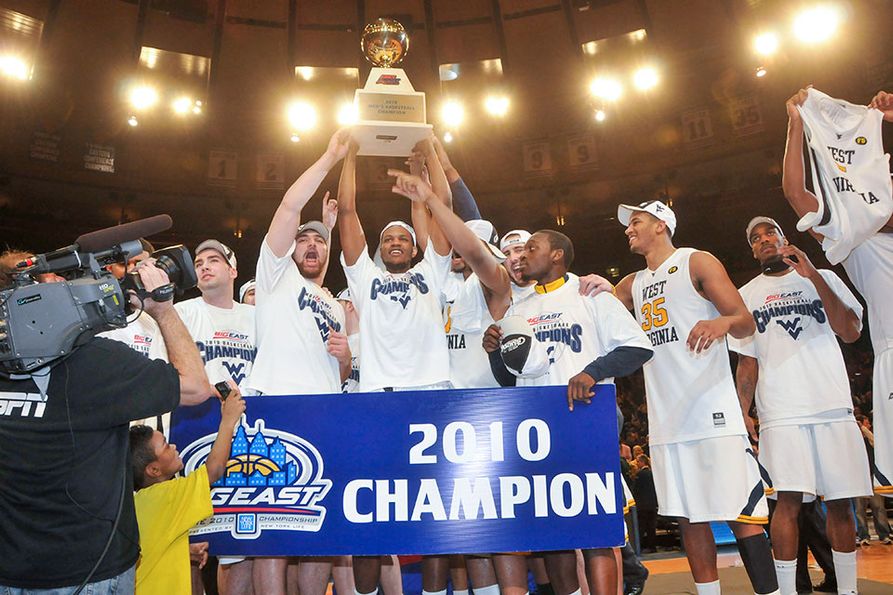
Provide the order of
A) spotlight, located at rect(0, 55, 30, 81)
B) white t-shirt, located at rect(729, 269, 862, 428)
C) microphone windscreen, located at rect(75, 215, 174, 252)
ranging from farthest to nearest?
spotlight, located at rect(0, 55, 30, 81) → white t-shirt, located at rect(729, 269, 862, 428) → microphone windscreen, located at rect(75, 215, 174, 252)

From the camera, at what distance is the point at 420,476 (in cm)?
292

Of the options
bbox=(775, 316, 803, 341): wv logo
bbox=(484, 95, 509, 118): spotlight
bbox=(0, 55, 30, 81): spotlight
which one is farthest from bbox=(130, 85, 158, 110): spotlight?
bbox=(775, 316, 803, 341): wv logo

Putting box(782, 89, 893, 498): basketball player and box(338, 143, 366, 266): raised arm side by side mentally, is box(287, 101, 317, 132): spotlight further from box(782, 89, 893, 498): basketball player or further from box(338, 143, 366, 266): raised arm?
box(782, 89, 893, 498): basketball player

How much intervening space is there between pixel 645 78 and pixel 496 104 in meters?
3.01

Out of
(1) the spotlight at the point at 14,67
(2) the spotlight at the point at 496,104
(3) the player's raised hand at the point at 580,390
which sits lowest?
(3) the player's raised hand at the point at 580,390

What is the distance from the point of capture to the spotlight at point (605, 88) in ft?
43.2

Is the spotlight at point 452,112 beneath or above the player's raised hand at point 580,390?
above

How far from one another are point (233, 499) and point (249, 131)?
1272 centimetres

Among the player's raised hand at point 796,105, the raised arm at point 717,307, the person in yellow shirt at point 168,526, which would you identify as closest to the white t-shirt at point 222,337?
the person in yellow shirt at point 168,526

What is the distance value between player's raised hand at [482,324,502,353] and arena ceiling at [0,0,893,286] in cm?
960

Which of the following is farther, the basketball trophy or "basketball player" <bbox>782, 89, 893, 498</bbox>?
the basketball trophy

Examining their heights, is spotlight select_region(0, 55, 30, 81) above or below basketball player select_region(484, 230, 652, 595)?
above

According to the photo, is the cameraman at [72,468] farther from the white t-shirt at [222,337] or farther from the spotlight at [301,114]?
the spotlight at [301,114]

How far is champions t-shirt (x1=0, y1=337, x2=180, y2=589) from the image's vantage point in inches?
78.1
